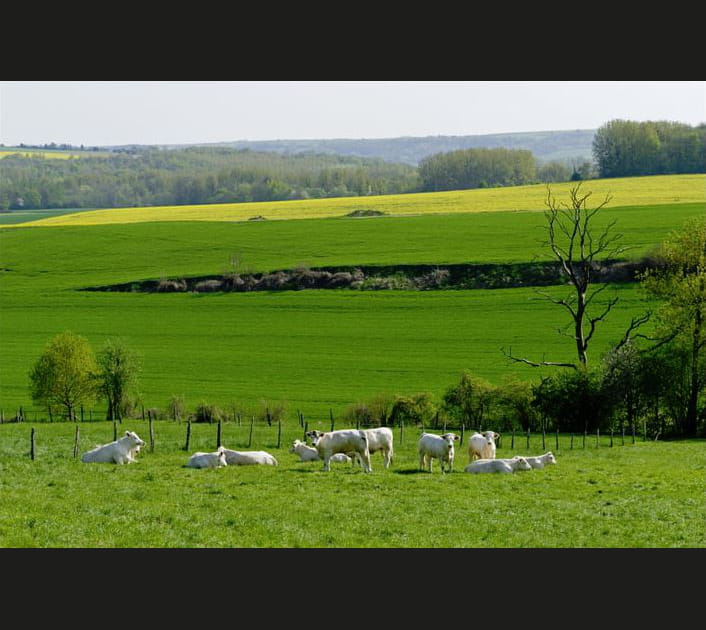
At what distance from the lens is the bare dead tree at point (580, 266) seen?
44188 millimetres

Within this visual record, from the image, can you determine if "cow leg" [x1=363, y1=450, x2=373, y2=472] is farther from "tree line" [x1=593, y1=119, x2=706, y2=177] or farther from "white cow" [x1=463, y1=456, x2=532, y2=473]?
"tree line" [x1=593, y1=119, x2=706, y2=177]

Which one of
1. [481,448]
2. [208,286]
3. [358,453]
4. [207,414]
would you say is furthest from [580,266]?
[358,453]

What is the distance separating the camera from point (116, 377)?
1732 inches

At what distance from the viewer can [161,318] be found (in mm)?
68688

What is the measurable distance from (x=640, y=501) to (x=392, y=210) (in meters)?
103

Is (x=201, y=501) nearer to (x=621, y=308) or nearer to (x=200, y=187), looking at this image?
(x=621, y=308)

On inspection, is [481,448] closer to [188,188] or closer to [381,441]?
[381,441]

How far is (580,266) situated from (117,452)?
164 ft

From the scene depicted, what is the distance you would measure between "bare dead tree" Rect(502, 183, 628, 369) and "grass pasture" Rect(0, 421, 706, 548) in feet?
56.8

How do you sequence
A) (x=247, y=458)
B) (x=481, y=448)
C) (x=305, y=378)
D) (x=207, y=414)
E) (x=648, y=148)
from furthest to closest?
(x=648, y=148), (x=305, y=378), (x=207, y=414), (x=481, y=448), (x=247, y=458)

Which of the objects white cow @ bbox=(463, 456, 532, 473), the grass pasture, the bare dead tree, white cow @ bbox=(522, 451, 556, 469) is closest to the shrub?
the bare dead tree

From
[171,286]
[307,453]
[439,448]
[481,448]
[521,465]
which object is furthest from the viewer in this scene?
[171,286]

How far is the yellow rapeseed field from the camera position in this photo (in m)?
108

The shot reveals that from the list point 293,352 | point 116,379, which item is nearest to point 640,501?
point 116,379
